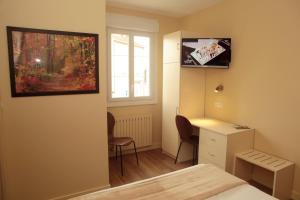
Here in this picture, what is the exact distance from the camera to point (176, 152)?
3396 mm

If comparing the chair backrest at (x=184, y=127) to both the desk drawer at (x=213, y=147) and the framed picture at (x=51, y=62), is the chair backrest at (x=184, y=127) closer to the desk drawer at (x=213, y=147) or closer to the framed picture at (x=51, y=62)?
the desk drawer at (x=213, y=147)

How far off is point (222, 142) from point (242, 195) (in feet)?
3.77

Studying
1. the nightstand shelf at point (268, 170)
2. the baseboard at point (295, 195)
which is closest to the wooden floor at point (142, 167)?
the nightstand shelf at point (268, 170)

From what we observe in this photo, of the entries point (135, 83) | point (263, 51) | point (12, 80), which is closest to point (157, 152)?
point (135, 83)

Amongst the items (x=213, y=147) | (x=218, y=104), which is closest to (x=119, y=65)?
(x=218, y=104)

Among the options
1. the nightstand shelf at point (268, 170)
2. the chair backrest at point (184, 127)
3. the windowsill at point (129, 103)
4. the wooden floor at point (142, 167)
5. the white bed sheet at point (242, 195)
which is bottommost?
the wooden floor at point (142, 167)

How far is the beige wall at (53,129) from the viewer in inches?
77.1

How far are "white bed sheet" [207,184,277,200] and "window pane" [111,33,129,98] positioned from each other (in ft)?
8.21

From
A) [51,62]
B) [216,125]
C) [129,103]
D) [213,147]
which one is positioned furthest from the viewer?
[129,103]

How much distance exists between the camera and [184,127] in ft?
9.73

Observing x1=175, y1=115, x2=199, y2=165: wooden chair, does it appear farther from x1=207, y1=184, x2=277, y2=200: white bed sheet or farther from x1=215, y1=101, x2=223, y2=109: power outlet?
x1=207, y1=184, x2=277, y2=200: white bed sheet

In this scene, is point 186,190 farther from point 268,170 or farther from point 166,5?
point 166,5

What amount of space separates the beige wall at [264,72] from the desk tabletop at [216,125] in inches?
6.9

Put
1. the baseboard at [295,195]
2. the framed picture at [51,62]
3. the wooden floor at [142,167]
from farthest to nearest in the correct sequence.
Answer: the wooden floor at [142,167] < the baseboard at [295,195] < the framed picture at [51,62]
